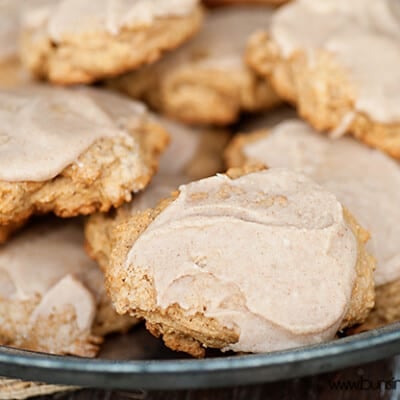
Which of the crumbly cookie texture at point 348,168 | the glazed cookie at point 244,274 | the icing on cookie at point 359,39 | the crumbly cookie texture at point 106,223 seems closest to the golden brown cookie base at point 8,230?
the crumbly cookie texture at point 106,223

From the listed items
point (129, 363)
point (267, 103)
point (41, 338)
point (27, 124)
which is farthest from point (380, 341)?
point (267, 103)

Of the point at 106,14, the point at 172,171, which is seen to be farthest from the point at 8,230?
the point at 106,14

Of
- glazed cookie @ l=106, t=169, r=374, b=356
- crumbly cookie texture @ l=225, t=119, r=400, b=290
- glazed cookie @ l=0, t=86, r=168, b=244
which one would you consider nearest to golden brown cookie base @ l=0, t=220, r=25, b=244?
glazed cookie @ l=0, t=86, r=168, b=244

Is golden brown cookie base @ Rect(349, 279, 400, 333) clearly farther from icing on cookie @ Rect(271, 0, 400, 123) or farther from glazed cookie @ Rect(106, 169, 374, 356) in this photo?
icing on cookie @ Rect(271, 0, 400, 123)

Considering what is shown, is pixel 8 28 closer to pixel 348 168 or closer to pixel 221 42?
pixel 221 42

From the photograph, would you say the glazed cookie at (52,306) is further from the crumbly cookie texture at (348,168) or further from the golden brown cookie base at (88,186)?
the crumbly cookie texture at (348,168)

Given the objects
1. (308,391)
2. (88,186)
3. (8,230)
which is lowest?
(308,391)

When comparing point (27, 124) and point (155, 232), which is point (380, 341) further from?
point (27, 124)
